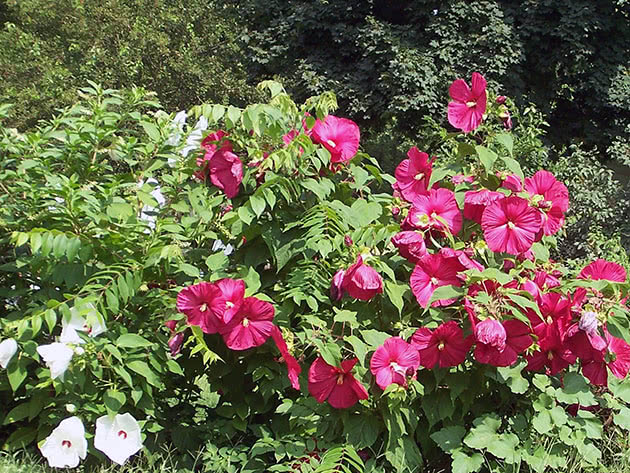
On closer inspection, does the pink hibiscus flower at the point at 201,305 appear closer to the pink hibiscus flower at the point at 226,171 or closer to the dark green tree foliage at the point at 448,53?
the pink hibiscus flower at the point at 226,171

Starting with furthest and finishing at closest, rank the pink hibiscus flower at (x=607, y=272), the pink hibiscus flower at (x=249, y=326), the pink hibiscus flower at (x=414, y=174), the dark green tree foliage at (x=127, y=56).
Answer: the dark green tree foliage at (x=127, y=56) → the pink hibiscus flower at (x=414, y=174) → the pink hibiscus flower at (x=607, y=272) → the pink hibiscus flower at (x=249, y=326)

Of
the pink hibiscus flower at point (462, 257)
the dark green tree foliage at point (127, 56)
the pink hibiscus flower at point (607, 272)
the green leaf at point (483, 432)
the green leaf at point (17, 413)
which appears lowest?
the dark green tree foliage at point (127, 56)

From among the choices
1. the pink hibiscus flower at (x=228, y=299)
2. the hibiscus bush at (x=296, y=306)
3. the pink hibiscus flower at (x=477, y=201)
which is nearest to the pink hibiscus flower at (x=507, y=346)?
the hibiscus bush at (x=296, y=306)

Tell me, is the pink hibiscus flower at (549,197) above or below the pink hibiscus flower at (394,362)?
above

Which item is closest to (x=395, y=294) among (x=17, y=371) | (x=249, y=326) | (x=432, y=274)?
(x=432, y=274)

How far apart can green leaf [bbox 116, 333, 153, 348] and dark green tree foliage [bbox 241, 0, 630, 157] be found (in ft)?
21.9

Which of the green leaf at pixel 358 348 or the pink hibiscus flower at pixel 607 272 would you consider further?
the pink hibiscus flower at pixel 607 272

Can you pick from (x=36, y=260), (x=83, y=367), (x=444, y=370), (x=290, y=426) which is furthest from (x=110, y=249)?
(x=444, y=370)

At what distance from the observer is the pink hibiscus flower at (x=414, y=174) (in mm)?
2297

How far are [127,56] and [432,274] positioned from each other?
532 inches

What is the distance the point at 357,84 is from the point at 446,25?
1.31 m

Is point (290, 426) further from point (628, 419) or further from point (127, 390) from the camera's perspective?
point (628, 419)

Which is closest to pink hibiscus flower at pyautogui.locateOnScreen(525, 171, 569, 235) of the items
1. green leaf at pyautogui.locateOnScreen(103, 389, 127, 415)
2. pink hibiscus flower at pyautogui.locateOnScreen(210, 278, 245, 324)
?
pink hibiscus flower at pyautogui.locateOnScreen(210, 278, 245, 324)

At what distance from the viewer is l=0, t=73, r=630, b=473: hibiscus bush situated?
1922 millimetres
